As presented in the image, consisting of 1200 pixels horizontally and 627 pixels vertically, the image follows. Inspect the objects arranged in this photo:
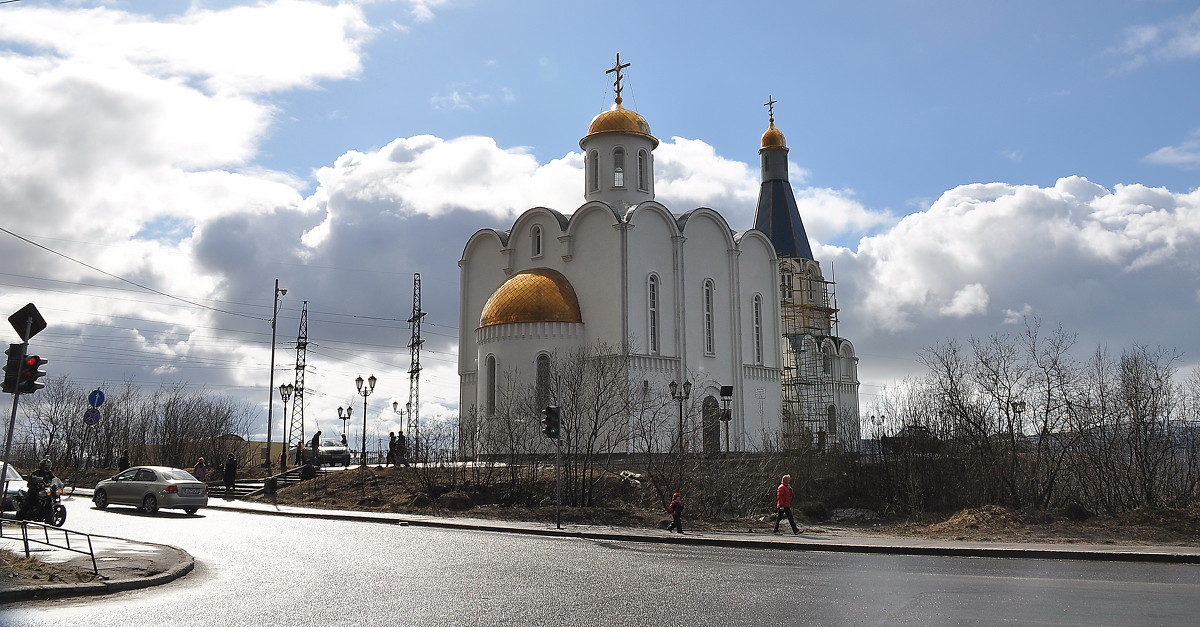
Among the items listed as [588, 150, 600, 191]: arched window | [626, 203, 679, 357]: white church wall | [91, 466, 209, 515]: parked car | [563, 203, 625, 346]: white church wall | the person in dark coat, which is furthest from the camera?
[588, 150, 600, 191]: arched window

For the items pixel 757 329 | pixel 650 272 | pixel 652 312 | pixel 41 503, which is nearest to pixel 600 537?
pixel 41 503

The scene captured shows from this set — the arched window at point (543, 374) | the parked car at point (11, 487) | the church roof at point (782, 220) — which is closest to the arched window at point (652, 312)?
the arched window at point (543, 374)

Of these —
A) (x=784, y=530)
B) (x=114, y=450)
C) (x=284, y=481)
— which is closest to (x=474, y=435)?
(x=284, y=481)

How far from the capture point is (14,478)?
20219 mm

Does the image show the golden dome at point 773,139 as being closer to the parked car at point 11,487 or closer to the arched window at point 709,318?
the arched window at point 709,318

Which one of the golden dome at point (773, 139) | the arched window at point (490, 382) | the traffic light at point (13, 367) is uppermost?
the golden dome at point (773, 139)

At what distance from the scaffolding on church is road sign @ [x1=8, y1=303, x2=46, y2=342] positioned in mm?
34673

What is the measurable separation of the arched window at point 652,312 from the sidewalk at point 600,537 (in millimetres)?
16841

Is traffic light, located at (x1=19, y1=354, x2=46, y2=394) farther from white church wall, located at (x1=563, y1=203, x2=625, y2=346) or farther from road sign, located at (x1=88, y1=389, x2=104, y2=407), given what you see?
white church wall, located at (x1=563, y1=203, x2=625, y2=346)

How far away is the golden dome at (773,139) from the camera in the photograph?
178ft

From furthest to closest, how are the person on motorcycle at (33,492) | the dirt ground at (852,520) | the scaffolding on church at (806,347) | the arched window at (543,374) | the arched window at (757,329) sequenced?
the scaffolding on church at (806,347)
the arched window at (757,329)
the arched window at (543,374)
the dirt ground at (852,520)
the person on motorcycle at (33,492)

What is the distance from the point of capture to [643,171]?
44.2 metres

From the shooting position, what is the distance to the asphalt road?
29.6ft

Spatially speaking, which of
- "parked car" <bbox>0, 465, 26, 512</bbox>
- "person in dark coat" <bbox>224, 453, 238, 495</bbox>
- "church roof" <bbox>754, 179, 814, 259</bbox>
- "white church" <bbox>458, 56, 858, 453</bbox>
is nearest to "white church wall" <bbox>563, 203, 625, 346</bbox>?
"white church" <bbox>458, 56, 858, 453</bbox>
